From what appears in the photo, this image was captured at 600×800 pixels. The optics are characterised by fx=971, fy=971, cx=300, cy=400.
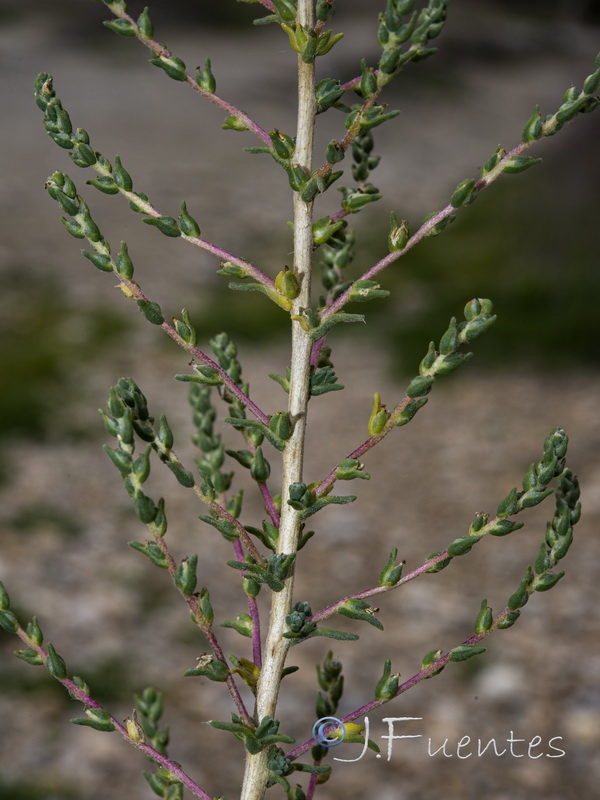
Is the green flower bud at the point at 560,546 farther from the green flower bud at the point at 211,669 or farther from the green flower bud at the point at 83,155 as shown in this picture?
the green flower bud at the point at 83,155

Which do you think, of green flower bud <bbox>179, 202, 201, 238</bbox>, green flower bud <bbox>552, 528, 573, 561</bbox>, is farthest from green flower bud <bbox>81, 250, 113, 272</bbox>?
green flower bud <bbox>552, 528, 573, 561</bbox>

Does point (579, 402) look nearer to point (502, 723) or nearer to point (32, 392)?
point (502, 723)

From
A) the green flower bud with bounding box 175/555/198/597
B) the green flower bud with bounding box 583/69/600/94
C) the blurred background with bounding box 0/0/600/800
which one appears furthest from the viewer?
the blurred background with bounding box 0/0/600/800

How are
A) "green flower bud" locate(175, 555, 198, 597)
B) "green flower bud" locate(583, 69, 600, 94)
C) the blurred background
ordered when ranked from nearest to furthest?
"green flower bud" locate(583, 69, 600, 94) < "green flower bud" locate(175, 555, 198, 597) < the blurred background

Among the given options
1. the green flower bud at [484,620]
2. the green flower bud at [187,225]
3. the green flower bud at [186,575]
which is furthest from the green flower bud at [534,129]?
the green flower bud at [186,575]

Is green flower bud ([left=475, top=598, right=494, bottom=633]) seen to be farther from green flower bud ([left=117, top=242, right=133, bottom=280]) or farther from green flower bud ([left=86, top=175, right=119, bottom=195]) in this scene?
green flower bud ([left=86, top=175, right=119, bottom=195])

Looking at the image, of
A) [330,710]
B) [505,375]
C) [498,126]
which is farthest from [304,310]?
[498,126]

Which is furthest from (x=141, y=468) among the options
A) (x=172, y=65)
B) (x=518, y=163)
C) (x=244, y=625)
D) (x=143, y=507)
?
(x=518, y=163)
